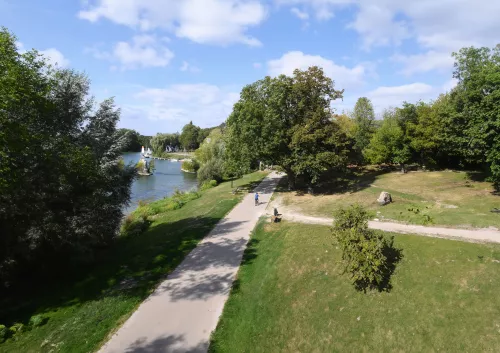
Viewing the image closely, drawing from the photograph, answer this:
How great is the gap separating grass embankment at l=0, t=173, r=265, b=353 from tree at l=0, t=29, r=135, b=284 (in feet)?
5.01

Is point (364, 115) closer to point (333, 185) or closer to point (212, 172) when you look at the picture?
point (333, 185)

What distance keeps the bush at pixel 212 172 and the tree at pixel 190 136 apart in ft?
314

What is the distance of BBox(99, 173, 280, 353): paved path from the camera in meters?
10.2

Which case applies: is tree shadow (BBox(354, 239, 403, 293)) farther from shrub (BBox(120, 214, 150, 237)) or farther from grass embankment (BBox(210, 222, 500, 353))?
shrub (BBox(120, 214, 150, 237))

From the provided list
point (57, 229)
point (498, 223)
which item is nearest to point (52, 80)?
point (57, 229)

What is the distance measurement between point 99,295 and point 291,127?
2207cm

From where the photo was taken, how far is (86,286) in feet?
47.0

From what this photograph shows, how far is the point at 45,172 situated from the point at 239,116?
19042 mm

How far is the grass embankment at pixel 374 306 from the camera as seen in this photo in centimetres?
976

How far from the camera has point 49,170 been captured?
1420 centimetres

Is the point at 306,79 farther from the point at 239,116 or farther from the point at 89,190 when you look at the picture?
the point at 89,190

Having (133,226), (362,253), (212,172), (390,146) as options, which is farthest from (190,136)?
(362,253)

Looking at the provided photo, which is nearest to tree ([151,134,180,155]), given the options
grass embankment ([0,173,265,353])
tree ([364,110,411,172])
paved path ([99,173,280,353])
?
tree ([364,110,411,172])

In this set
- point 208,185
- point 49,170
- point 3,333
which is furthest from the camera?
point 208,185
